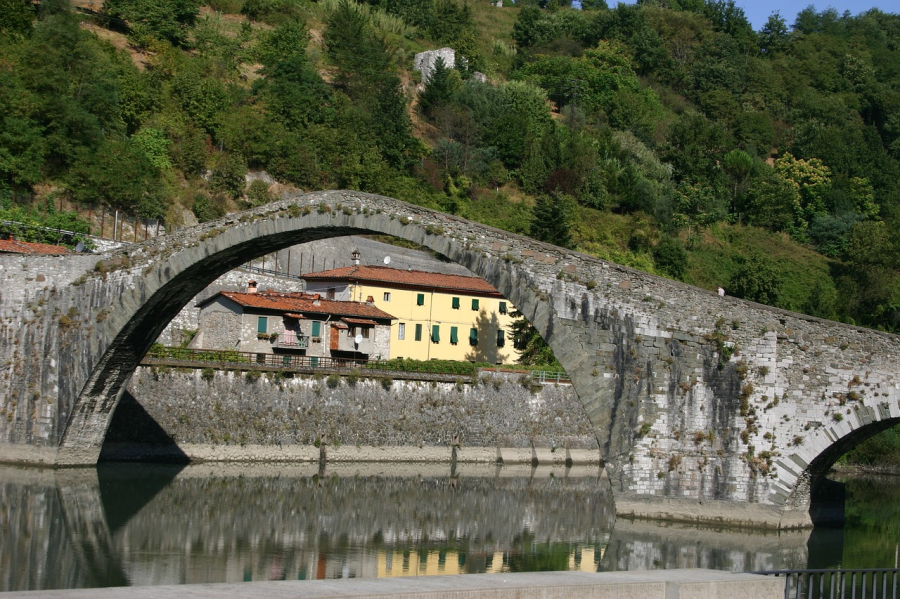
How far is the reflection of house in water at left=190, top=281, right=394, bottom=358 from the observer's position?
32.6 m

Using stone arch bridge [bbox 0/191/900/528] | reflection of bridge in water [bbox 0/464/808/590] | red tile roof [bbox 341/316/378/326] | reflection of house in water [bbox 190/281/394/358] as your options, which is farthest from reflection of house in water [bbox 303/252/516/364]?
stone arch bridge [bbox 0/191/900/528]

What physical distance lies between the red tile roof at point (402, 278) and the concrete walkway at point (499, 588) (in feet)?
99.8

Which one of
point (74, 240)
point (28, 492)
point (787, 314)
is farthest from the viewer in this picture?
point (74, 240)

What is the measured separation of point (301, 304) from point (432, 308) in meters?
7.16

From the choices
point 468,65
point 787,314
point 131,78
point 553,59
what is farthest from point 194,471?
point 553,59

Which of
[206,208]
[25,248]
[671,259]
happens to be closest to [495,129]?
[671,259]

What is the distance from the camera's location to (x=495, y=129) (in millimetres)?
59562

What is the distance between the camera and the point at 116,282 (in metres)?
22.8

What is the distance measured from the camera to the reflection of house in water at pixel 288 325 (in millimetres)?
32562

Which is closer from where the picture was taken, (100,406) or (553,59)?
(100,406)

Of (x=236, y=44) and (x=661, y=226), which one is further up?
(x=236, y=44)

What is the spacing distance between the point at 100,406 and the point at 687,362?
13.2 metres

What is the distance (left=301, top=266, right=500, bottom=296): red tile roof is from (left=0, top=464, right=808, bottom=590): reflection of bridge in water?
13048mm

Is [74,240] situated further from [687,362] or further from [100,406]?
[687,362]
